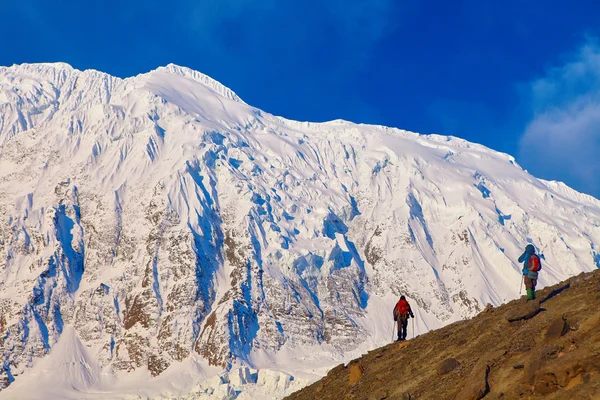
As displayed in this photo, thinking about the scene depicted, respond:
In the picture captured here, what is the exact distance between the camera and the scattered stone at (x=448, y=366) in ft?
80.5

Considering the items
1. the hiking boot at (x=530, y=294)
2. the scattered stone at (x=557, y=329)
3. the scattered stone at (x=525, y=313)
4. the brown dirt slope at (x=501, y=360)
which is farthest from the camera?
the hiking boot at (x=530, y=294)

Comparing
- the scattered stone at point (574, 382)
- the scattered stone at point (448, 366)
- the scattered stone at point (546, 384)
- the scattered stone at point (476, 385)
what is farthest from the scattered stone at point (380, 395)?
the scattered stone at point (574, 382)

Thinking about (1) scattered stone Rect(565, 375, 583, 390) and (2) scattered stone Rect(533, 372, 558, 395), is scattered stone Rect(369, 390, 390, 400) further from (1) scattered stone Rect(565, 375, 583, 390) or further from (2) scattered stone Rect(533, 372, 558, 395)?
(1) scattered stone Rect(565, 375, 583, 390)

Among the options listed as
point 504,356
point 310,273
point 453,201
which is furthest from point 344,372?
point 453,201

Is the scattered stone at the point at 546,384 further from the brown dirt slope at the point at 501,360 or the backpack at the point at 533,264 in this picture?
the backpack at the point at 533,264

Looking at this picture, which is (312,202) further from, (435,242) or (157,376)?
(157,376)

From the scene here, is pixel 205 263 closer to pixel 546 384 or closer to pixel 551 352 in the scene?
pixel 551 352

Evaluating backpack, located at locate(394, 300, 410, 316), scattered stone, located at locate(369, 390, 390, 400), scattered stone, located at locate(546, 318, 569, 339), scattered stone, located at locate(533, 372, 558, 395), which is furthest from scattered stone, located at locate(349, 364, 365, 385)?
scattered stone, located at locate(533, 372, 558, 395)

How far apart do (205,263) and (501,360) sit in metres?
155

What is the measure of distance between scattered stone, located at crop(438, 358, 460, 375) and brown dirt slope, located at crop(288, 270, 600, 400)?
37 millimetres

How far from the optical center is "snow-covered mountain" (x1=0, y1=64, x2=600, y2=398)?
157625 millimetres

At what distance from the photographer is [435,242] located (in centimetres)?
19262

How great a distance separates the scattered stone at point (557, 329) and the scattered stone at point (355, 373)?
37.4 ft

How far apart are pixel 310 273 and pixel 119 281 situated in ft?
167
